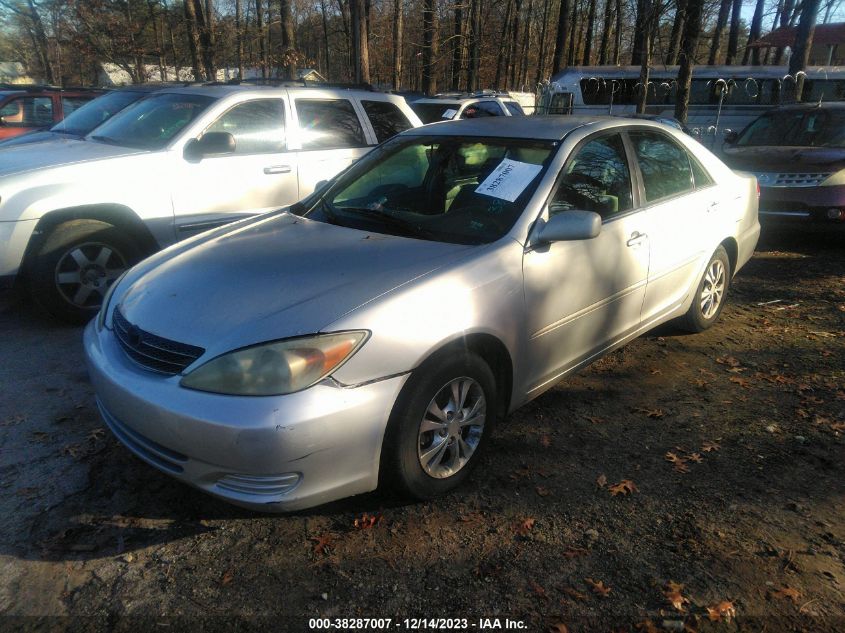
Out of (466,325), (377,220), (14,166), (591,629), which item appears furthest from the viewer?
(14,166)

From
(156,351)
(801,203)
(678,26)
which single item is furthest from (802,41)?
(156,351)

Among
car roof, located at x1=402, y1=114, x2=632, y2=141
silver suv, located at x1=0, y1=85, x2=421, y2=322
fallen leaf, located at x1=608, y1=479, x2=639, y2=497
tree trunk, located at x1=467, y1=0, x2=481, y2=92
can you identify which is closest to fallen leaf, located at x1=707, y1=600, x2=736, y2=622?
fallen leaf, located at x1=608, y1=479, x2=639, y2=497

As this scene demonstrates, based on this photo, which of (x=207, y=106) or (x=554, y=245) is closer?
(x=554, y=245)

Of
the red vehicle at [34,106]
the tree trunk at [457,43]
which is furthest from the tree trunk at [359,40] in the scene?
the tree trunk at [457,43]

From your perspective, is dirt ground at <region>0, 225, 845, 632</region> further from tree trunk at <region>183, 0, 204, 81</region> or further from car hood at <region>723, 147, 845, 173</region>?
tree trunk at <region>183, 0, 204, 81</region>

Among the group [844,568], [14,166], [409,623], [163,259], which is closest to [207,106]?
[14,166]

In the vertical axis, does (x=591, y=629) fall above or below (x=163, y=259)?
below

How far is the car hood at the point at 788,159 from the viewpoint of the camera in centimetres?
770

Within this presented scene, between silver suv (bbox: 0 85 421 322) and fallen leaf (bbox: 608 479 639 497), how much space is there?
13.1ft

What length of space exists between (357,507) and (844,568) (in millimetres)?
2010

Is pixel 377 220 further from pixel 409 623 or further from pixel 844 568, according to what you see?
pixel 844 568

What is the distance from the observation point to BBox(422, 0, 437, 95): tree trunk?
2409 cm

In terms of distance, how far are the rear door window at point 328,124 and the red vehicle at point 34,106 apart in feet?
19.5

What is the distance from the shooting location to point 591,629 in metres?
2.23
